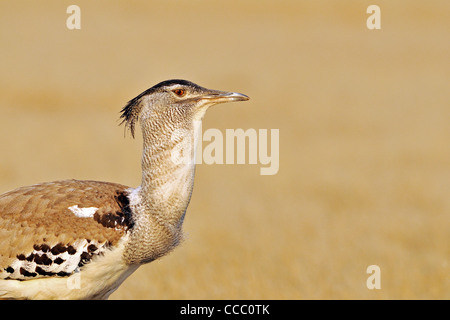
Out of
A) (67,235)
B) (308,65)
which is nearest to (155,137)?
(67,235)

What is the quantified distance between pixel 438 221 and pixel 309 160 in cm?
337

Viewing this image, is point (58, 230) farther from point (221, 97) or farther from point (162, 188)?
point (221, 97)

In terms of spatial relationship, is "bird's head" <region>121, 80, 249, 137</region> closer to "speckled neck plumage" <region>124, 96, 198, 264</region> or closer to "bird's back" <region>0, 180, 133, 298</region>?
"speckled neck plumage" <region>124, 96, 198, 264</region>

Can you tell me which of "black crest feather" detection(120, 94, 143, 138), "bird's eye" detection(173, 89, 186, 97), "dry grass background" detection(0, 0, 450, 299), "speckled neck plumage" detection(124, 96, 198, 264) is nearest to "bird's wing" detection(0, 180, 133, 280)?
"speckled neck plumage" detection(124, 96, 198, 264)

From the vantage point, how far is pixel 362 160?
12102 mm

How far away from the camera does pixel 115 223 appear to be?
3754 mm

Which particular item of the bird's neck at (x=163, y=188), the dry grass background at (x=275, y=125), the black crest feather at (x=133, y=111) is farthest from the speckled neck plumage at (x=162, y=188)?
the dry grass background at (x=275, y=125)

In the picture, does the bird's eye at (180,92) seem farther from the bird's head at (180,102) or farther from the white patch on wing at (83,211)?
the white patch on wing at (83,211)

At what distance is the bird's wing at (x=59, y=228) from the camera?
371cm

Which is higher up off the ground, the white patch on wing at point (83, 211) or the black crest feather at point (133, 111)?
the black crest feather at point (133, 111)

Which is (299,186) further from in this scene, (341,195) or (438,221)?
(438,221)

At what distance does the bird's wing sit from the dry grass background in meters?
2.85

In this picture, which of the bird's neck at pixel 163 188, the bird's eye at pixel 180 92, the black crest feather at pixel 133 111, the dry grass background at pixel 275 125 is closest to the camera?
the bird's neck at pixel 163 188

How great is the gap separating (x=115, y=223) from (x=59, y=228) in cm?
33
